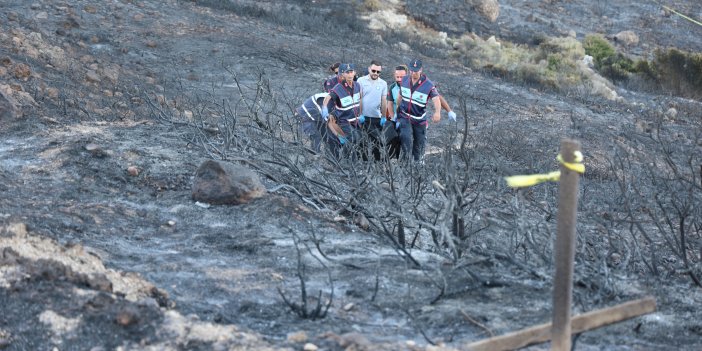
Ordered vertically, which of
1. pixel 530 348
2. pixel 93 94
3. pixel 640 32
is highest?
pixel 530 348

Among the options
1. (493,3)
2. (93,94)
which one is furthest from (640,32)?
(93,94)

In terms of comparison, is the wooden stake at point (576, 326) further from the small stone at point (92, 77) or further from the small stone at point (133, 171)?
the small stone at point (92, 77)

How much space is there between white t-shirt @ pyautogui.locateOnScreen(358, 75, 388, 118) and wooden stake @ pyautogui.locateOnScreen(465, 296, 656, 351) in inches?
226

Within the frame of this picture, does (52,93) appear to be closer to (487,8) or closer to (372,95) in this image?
(372,95)

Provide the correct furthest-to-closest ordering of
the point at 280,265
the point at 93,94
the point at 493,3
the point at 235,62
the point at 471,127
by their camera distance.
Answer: the point at 493,3
the point at 235,62
the point at 471,127
the point at 93,94
the point at 280,265

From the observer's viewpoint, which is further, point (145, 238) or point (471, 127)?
point (471, 127)

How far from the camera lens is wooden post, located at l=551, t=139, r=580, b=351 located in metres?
3.74

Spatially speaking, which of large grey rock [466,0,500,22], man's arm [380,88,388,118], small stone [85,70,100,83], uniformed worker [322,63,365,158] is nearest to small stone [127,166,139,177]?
Answer: uniformed worker [322,63,365,158]

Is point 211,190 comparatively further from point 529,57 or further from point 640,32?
point 640,32

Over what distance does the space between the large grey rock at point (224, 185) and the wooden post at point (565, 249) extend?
3654 mm

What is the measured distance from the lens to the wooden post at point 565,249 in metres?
3.74

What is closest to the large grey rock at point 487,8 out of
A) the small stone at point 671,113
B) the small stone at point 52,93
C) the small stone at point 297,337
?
the small stone at point 671,113

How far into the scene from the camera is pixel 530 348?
4211mm

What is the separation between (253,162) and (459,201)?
263cm
